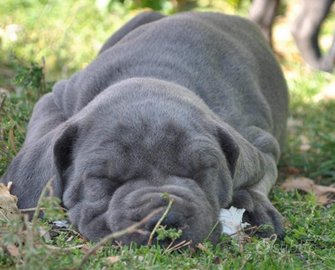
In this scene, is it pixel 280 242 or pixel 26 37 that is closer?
pixel 280 242

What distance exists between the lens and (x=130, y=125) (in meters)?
3.98

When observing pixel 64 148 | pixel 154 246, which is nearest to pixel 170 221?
pixel 154 246

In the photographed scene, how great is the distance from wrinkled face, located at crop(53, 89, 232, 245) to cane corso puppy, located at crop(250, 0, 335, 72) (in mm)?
5164

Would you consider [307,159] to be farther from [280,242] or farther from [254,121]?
[280,242]

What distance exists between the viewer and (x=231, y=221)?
4191 millimetres

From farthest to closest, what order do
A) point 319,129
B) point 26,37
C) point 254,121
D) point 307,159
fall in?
point 26,37, point 319,129, point 307,159, point 254,121

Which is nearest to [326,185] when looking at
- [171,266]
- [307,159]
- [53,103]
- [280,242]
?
[307,159]

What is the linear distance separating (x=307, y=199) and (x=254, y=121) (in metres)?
0.97

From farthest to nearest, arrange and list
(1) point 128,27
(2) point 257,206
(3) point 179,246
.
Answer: (1) point 128,27, (2) point 257,206, (3) point 179,246

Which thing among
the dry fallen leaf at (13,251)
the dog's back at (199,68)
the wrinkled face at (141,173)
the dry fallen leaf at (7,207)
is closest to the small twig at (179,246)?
the wrinkled face at (141,173)

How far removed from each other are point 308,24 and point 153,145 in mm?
5669

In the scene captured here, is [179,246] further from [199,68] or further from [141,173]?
A: [199,68]

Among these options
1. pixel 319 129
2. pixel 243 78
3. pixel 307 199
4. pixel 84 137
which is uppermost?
pixel 84 137

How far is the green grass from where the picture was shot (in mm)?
3418
